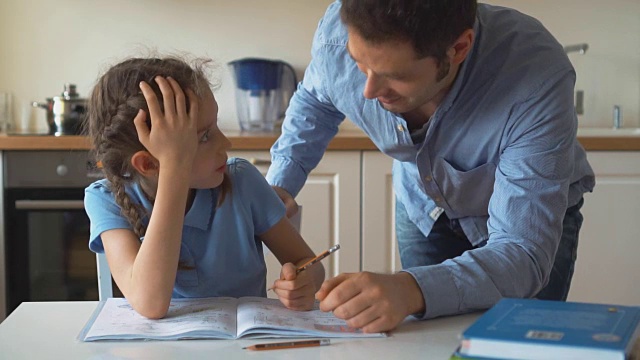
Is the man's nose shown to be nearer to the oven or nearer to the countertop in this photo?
the countertop

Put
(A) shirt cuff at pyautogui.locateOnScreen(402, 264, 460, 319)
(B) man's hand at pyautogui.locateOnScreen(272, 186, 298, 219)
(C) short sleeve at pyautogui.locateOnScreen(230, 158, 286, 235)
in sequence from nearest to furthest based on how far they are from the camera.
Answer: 1. (A) shirt cuff at pyautogui.locateOnScreen(402, 264, 460, 319)
2. (C) short sleeve at pyautogui.locateOnScreen(230, 158, 286, 235)
3. (B) man's hand at pyautogui.locateOnScreen(272, 186, 298, 219)

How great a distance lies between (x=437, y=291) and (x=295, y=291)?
22cm

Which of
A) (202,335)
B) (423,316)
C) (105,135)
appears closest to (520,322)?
(423,316)

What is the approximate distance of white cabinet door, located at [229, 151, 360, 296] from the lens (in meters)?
3.10

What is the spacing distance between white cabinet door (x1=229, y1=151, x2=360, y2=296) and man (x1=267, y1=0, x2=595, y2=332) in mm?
1053

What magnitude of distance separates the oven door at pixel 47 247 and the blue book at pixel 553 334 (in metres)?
2.37

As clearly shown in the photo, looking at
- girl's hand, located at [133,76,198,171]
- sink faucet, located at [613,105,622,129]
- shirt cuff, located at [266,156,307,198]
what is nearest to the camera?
girl's hand, located at [133,76,198,171]

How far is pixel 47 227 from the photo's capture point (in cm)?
320

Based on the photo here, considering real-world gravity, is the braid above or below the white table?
above

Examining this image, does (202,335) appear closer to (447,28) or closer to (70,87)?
(447,28)

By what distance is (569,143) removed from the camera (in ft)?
4.99

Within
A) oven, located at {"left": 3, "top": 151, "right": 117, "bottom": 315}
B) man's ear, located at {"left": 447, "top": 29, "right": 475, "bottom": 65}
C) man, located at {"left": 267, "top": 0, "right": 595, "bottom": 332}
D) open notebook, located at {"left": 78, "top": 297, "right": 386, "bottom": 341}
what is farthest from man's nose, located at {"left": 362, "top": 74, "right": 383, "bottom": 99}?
oven, located at {"left": 3, "top": 151, "right": 117, "bottom": 315}

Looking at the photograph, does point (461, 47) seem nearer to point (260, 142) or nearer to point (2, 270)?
point (260, 142)

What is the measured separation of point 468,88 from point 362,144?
1.45 metres
